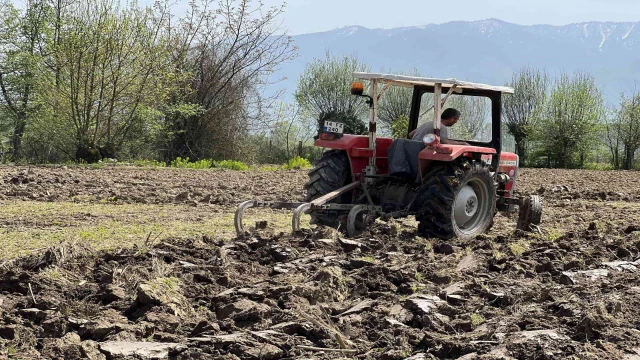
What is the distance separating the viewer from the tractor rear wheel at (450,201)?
8.53 meters

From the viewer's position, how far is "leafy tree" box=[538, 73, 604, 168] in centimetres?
3916

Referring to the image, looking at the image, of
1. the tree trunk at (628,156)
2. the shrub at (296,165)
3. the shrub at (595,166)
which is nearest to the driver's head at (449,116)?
the shrub at (296,165)

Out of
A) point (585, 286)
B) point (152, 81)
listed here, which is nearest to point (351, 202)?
point (585, 286)

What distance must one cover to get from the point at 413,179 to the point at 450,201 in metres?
0.58

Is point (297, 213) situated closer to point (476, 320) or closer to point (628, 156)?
point (476, 320)

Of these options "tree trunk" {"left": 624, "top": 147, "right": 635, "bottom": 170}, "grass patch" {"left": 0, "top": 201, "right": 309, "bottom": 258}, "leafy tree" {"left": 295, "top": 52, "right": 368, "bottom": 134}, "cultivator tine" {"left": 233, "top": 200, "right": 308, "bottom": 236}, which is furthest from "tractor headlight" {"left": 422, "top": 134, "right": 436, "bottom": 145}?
"leafy tree" {"left": 295, "top": 52, "right": 368, "bottom": 134}

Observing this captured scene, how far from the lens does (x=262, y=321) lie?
4871 millimetres

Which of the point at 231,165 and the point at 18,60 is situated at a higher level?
the point at 18,60

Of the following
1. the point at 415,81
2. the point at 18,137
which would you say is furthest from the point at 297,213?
the point at 18,137

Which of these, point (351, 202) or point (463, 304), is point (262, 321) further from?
point (351, 202)

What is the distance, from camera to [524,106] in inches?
1815

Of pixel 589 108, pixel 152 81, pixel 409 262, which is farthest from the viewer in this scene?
pixel 589 108

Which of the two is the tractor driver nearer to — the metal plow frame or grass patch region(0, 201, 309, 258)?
the metal plow frame

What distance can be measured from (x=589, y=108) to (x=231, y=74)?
21.5 meters
